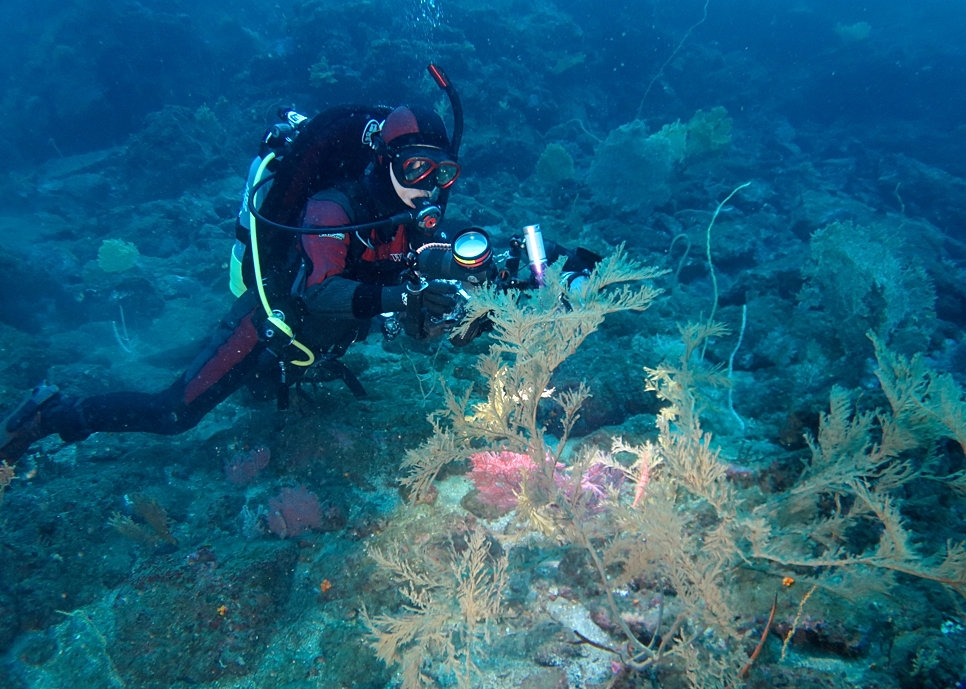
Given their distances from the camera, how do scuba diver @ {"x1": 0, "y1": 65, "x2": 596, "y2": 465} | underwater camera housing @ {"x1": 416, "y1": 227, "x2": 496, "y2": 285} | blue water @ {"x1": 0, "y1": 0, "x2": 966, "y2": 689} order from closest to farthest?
blue water @ {"x1": 0, "y1": 0, "x2": 966, "y2": 689}, underwater camera housing @ {"x1": 416, "y1": 227, "x2": 496, "y2": 285}, scuba diver @ {"x1": 0, "y1": 65, "x2": 596, "y2": 465}

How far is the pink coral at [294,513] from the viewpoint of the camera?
3082 mm

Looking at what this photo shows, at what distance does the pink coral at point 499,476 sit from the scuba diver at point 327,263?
2.88 ft

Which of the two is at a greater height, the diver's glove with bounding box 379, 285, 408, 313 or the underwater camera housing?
the underwater camera housing

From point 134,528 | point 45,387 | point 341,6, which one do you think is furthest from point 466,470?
point 341,6

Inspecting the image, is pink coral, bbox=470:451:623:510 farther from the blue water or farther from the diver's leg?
the diver's leg

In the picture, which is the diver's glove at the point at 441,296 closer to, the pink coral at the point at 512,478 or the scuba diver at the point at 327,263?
the scuba diver at the point at 327,263

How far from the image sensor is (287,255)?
3.52m

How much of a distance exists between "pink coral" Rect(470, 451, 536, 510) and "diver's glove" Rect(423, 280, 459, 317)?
979 millimetres

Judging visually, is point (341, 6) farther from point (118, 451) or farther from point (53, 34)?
point (118, 451)

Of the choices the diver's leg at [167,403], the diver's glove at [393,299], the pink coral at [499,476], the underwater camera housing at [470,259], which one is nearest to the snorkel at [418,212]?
the diver's glove at [393,299]

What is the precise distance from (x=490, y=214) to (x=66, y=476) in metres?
8.32

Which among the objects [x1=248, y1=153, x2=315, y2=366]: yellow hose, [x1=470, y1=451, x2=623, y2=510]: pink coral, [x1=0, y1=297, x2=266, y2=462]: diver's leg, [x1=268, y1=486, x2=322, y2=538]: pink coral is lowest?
[x1=268, y1=486, x2=322, y2=538]: pink coral

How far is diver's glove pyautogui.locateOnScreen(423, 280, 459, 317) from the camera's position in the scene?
247cm

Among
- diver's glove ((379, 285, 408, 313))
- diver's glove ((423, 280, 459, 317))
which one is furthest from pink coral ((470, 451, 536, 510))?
diver's glove ((379, 285, 408, 313))
